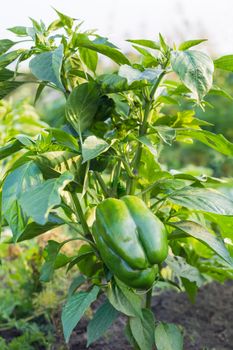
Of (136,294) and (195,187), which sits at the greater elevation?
(195,187)

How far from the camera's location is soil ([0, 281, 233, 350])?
1.95 m

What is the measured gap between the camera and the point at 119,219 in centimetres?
120

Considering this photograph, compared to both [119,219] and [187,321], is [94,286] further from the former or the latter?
[187,321]

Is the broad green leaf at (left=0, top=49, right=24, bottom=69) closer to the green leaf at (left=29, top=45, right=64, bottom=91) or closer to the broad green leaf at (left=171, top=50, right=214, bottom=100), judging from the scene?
the green leaf at (left=29, top=45, right=64, bottom=91)

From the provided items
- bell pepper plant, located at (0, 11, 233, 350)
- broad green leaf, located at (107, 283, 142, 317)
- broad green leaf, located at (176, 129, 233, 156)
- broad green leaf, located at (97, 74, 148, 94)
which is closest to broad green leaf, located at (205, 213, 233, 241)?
bell pepper plant, located at (0, 11, 233, 350)

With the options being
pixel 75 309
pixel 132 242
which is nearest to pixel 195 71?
pixel 132 242

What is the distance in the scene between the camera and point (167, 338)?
56.5 inches

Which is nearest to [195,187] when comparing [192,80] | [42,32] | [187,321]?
[192,80]

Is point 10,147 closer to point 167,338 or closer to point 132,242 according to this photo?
point 132,242

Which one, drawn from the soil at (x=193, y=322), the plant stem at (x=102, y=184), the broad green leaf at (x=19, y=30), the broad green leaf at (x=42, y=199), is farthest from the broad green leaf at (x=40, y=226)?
the soil at (x=193, y=322)

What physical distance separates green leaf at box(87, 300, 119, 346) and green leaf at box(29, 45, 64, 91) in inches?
22.9

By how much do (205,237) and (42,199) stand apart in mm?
412

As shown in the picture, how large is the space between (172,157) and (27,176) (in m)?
4.47

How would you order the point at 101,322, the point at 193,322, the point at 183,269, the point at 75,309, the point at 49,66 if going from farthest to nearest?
the point at 193,322 < the point at 183,269 < the point at 101,322 < the point at 75,309 < the point at 49,66
